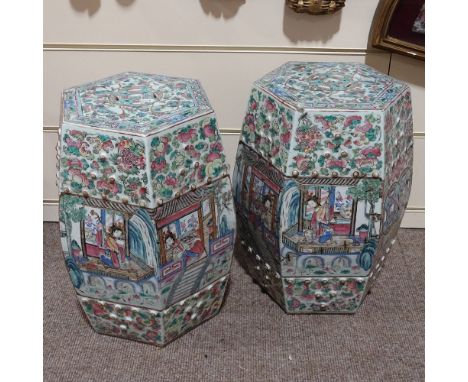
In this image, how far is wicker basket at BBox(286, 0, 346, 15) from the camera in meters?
1.37

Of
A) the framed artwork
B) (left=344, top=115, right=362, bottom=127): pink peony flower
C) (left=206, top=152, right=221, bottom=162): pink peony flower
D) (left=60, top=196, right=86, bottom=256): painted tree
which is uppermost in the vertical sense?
the framed artwork

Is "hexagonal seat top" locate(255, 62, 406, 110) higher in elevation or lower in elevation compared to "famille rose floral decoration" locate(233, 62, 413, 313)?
higher

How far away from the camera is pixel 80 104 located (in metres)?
1.17

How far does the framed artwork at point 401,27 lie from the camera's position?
4.53 feet

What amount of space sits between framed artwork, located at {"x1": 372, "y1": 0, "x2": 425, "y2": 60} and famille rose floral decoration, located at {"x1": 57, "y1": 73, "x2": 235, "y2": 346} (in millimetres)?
477

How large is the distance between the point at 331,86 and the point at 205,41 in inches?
14.9

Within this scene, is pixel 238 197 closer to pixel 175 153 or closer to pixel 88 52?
pixel 175 153

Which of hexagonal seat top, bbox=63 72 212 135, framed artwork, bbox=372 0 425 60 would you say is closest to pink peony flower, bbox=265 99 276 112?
hexagonal seat top, bbox=63 72 212 135

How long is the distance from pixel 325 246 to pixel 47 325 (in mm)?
657

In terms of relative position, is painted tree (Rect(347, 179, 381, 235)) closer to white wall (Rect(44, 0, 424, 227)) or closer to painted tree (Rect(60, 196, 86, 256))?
white wall (Rect(44, 0, 424, 227))

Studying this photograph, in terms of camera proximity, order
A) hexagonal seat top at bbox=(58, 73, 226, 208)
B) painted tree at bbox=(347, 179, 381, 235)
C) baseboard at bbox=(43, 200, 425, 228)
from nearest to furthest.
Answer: hexagonal seat top at bbox=(58, 73, 226, 208) < painted tree at bbox=(347, 179, 381, 235) < baseboard at bbox=(43, 200, 425, 228)

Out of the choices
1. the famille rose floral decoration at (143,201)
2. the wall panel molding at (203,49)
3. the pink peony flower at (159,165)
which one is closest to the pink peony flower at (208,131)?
the famille rose floral decoration at (143,201)

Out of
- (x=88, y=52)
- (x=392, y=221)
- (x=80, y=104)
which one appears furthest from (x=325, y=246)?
(x=88, y=52)

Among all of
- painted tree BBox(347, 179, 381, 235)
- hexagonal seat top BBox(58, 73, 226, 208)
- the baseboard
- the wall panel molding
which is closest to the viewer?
hexagonal seat top BBox(58, 73, 226, 208)
